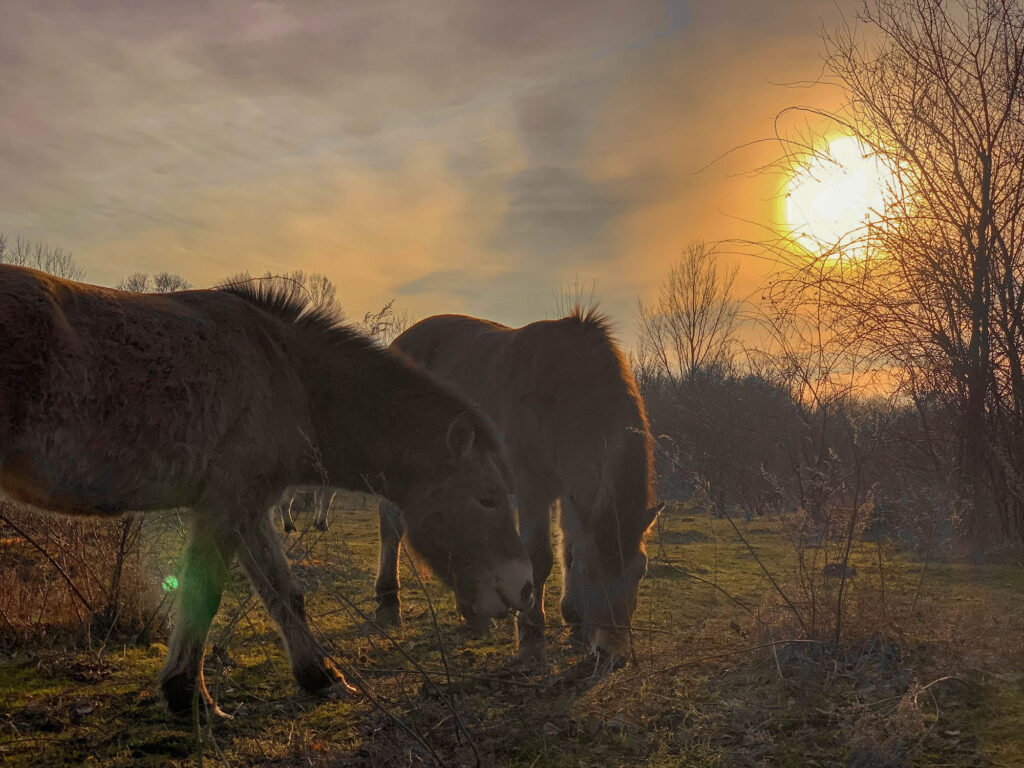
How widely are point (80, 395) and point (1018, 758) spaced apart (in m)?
4.49

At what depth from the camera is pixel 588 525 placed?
4.46 meters

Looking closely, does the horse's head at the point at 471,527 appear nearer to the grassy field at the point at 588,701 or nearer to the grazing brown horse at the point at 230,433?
the grazing brown horse at the point at 230,433

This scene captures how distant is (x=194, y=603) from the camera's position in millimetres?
3635

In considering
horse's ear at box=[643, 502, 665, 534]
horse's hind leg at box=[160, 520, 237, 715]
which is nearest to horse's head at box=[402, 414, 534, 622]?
horse's ear at box=[643, 502, 665, 534]

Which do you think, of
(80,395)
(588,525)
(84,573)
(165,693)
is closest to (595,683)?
(588,525)

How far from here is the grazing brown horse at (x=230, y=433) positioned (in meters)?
3.10

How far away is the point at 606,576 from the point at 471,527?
3.15 feet

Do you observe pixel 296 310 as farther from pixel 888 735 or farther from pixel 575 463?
pixel 888 735

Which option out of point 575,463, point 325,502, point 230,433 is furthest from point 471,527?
point 325,502

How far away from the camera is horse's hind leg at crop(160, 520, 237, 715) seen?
3604 millimetres

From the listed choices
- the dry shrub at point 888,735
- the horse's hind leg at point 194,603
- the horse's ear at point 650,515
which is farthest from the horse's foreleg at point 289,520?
the dry shrub at point 888,735

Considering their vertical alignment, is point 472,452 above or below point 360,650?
above

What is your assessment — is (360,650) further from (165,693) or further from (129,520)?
(129,520)

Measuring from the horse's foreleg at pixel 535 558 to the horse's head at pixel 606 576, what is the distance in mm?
405
